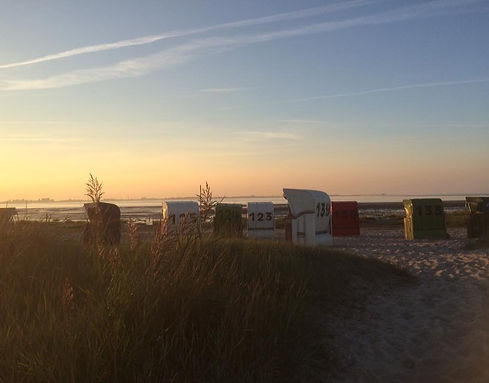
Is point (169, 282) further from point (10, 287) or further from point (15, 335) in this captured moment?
point (10, 287)

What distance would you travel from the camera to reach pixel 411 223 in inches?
832

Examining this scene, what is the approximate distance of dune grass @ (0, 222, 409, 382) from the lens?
388 centimetres

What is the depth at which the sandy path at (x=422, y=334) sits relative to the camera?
5379 millimetres

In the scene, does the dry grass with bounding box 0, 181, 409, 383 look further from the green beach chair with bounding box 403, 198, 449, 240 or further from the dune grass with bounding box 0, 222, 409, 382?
the green beach chair with bounding box 403, 198, 449, 240

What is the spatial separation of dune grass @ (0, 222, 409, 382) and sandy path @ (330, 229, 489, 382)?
0.41 meters

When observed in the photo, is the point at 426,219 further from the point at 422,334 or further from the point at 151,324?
the point at 151,324

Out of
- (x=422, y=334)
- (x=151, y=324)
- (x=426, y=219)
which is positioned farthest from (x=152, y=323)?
(x=426, y=219)

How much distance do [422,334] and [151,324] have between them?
396 cm

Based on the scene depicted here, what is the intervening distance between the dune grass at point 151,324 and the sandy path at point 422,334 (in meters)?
0.41

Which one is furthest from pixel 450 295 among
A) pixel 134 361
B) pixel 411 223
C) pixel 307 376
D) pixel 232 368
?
pixel 411 223

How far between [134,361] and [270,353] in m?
1.55

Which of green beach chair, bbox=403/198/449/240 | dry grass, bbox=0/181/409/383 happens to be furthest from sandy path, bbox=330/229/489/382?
green beach chair, bbox=403/198/449/240

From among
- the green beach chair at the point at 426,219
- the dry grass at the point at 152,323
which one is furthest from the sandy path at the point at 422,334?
the green beach chair at the point at 426,219

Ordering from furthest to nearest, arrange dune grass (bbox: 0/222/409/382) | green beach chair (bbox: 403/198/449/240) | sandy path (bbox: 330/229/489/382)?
green beach chair (bbox: 403/198/449/240) → sandy path (bbox: 330/229/489/382) → dune grass (bbox: 0/222/409/382)
